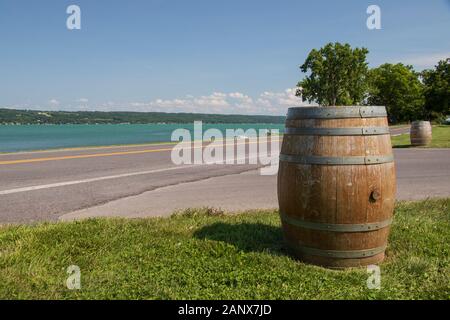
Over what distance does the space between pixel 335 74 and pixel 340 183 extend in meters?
73.7

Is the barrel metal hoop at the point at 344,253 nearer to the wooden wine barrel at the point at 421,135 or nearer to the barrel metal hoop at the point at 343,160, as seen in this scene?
the barrel metal hoop at the point at 343,160

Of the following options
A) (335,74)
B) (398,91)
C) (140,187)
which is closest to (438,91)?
(398,91)

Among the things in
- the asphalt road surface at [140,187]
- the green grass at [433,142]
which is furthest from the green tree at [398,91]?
the asphalt road surface at [140,187]

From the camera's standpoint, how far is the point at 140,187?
8945 millimetres

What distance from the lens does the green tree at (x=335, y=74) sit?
71.7 meters

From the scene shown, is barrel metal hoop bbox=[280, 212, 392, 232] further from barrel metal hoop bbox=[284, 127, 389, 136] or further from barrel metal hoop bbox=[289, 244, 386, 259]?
barrel metal hoop bbox=[284, 127, 389, 136]

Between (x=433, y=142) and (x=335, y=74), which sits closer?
(x=433, y=142)

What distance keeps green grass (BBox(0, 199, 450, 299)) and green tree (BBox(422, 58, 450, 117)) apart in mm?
84324

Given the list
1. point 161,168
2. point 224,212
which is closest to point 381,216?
point 224,212

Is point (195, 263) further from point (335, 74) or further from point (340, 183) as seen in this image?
point (335, 74)

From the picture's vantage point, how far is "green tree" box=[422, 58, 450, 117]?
77.0 metres

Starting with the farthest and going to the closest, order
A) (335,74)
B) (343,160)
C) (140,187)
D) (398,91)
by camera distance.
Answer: (398,91)
(335,74)
(140,187)
(343,160)

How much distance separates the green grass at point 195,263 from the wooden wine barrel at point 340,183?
0.26 m

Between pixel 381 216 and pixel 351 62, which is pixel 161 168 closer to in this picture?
pixel 381 216
